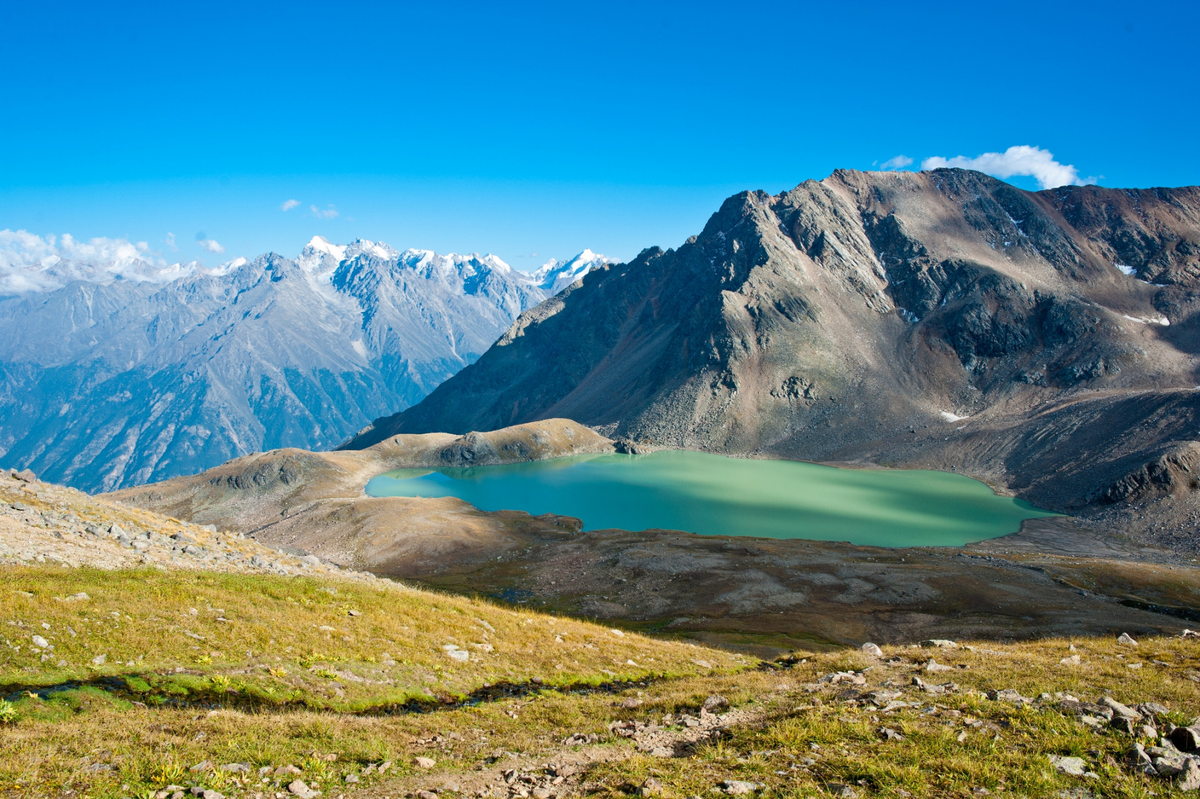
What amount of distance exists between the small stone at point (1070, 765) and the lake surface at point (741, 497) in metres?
79.8

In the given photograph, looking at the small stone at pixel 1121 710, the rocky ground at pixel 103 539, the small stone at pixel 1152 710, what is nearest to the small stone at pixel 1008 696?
the small stone at pixel 1121 710

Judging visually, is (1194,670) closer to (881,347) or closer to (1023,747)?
(1023,747)

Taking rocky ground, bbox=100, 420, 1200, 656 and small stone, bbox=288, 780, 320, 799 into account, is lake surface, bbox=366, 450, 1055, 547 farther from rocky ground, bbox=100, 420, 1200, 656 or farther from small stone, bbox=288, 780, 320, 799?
small stone, bbox=288, 780, 320, 799

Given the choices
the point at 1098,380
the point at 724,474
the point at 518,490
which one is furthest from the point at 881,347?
the point at 518,490

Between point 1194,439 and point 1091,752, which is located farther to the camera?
point 1194,439

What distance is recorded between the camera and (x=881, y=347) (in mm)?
190000

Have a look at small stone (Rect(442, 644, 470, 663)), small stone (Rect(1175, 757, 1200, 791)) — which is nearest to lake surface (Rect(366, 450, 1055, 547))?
small stone (Rect(442, 644, 470, 663))

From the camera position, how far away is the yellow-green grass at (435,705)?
9.61 m

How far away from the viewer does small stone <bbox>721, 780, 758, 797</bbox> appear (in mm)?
9234

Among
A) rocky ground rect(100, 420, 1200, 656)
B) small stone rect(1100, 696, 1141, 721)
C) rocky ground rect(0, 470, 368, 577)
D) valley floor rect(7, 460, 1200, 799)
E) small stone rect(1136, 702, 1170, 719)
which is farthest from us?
rocky ground rect(100, 420, 1200, 656)

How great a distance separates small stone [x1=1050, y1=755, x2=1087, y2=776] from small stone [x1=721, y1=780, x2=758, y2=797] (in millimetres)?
5053

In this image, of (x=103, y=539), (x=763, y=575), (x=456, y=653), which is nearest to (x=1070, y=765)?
(x=456, y=653)

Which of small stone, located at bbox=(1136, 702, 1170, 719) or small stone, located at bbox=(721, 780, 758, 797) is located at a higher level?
small stone, located at bbox=(1136, 702, 1170, 719)

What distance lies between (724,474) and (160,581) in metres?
129
